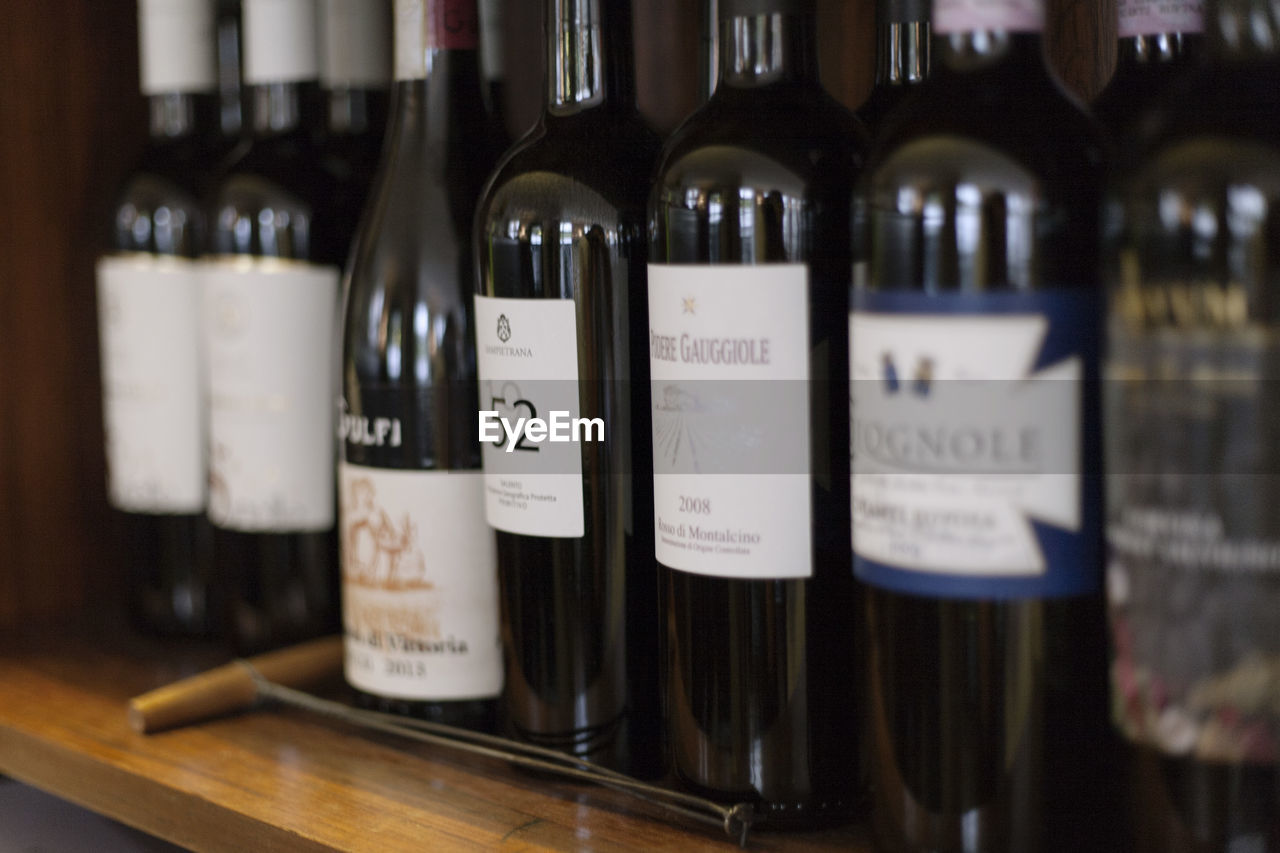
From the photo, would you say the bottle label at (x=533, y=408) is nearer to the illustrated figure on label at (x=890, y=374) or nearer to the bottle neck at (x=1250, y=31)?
the illustrated figure on label at (x=890, y=374)

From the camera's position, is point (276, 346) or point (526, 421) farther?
point (276, 346)

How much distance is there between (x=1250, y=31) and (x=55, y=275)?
2.69 feet

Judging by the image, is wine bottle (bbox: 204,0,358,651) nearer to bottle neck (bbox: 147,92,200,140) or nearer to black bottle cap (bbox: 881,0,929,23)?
bottle neck (bbox: 147,92,200,140)

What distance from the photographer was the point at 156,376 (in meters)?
0.89

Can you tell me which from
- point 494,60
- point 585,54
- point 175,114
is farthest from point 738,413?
point 175,114

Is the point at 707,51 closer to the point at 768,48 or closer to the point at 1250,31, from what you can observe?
the point at 768,48

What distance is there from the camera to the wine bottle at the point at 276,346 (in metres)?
0.80

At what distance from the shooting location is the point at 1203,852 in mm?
419

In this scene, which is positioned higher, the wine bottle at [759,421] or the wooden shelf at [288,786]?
the wine bottle at [759,421]

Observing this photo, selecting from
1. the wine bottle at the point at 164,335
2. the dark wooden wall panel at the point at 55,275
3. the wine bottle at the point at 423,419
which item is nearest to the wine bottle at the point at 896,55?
the wine bottle at the point at 423,419

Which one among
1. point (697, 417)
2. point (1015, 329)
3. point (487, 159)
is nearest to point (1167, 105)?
point (1015, 329)

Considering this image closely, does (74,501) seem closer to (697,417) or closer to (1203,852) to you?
(697,417)

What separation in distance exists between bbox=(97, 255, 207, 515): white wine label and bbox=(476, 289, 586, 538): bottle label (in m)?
0.34

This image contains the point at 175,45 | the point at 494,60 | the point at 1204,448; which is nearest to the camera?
the point at 1204,448
